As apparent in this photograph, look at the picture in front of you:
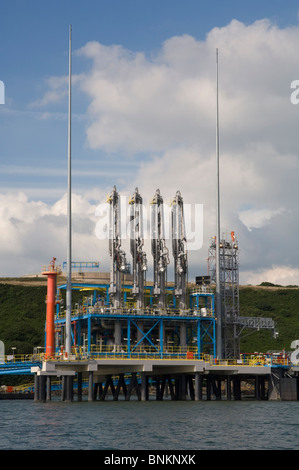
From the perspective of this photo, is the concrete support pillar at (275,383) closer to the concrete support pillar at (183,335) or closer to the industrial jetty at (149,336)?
the industrial jetty at (149,336)

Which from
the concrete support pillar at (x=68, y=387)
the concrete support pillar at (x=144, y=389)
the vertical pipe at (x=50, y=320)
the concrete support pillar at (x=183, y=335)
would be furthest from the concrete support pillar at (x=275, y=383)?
the vertical pipe at (x=50, y=320)

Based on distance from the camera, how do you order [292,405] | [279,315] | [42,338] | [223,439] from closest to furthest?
[223,439], [292,405], [42,338], [279,315]

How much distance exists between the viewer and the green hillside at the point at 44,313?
457 ft

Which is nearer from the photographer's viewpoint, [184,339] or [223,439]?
[223,439]

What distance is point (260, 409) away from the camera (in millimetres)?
65875

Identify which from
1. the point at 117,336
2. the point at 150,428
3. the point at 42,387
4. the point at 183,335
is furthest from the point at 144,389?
the point at 150,428

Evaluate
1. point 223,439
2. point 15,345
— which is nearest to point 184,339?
point 223,439

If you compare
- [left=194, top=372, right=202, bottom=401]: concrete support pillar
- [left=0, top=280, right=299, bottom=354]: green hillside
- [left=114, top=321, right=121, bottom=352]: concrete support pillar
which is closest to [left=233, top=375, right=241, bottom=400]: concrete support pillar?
[left=194, top=372, right=202, bottom=401]: concrete support pillar

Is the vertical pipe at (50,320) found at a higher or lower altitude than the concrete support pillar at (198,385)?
higher

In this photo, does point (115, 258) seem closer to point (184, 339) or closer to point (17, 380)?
point (184, 339)

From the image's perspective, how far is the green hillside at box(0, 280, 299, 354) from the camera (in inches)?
5487

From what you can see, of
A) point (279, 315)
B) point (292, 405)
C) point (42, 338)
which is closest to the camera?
point (292, 405)

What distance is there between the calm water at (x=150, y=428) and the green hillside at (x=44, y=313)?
6783cm
